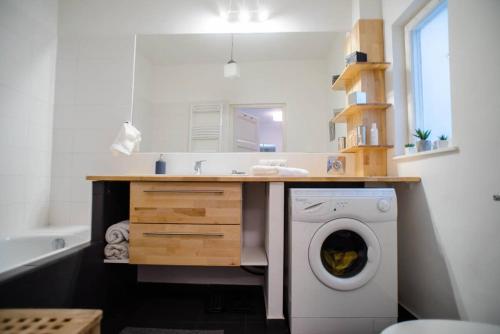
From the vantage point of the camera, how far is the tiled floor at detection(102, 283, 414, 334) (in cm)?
134

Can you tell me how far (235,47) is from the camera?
6.56ft

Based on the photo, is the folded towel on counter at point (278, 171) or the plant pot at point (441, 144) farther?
the folded towel on counter at point (278, 171)

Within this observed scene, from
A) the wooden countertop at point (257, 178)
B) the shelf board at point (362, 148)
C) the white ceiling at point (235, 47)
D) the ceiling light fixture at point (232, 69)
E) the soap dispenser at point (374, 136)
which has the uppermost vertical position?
the white ceiling at point (235, 47)

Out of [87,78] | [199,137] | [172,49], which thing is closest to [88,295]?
[199,137]

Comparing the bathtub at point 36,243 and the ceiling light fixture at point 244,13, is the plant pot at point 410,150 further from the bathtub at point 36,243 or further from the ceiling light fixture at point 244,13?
the bathtub at point 36,243

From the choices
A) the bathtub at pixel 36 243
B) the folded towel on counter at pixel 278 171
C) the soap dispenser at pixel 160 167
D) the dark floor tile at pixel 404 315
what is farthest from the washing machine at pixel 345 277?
the bathtub at pixel 36 243

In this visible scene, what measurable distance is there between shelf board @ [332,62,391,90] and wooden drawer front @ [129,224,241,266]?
4.69 ft

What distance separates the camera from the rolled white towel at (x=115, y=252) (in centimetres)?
140

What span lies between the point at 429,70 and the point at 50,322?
89.6 inches

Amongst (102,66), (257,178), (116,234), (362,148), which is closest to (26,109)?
(102,66)

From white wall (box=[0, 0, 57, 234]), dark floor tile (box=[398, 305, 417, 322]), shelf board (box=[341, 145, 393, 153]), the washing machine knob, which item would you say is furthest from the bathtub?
dark floor tile (box=[398, 305, 417, 322])

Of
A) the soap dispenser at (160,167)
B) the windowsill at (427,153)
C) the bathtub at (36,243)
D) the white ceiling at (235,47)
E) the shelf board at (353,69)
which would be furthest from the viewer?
the white ceiling at (235,47)

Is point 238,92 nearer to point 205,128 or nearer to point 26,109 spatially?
point 205,128

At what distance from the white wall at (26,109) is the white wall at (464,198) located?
278 centimetres
